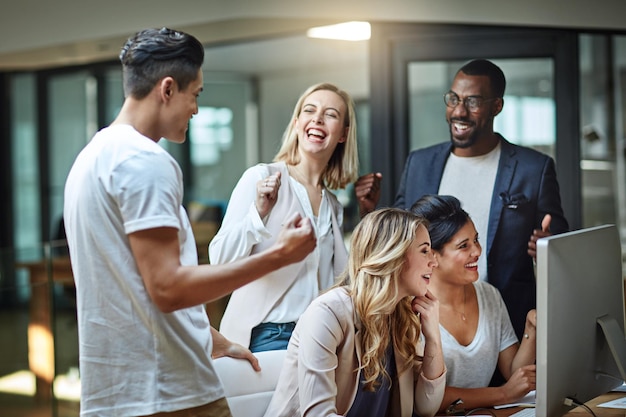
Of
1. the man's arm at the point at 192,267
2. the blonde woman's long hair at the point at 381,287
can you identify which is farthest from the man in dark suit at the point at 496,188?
the man's arm at the point at 192,267

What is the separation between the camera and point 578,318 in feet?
6.61

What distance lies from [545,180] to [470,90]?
45 centimetres

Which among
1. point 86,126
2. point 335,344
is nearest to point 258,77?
point 86,126

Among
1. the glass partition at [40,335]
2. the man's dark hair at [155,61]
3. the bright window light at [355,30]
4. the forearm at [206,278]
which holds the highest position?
the bright window light at [355,30]

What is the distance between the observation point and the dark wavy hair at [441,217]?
2793 mm

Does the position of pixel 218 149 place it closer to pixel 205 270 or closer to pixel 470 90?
pixel 470 90

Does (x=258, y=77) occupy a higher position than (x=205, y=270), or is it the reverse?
(x=258, y=77)

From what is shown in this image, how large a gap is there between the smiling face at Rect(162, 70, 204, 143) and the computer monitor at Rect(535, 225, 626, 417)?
800mm

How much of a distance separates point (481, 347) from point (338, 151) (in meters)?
0.84

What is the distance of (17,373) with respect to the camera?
5234mm

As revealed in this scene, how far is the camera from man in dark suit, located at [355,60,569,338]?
320cm

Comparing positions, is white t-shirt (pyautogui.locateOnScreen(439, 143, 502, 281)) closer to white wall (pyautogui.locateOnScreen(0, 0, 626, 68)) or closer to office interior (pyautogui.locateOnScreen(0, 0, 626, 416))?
office interior (pyautogui.locateOnScreen(0, 0, 626, 416))

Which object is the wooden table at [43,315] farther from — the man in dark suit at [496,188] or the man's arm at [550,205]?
the man's arm at [550,205]

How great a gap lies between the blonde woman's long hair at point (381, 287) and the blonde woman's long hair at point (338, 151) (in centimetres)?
67
